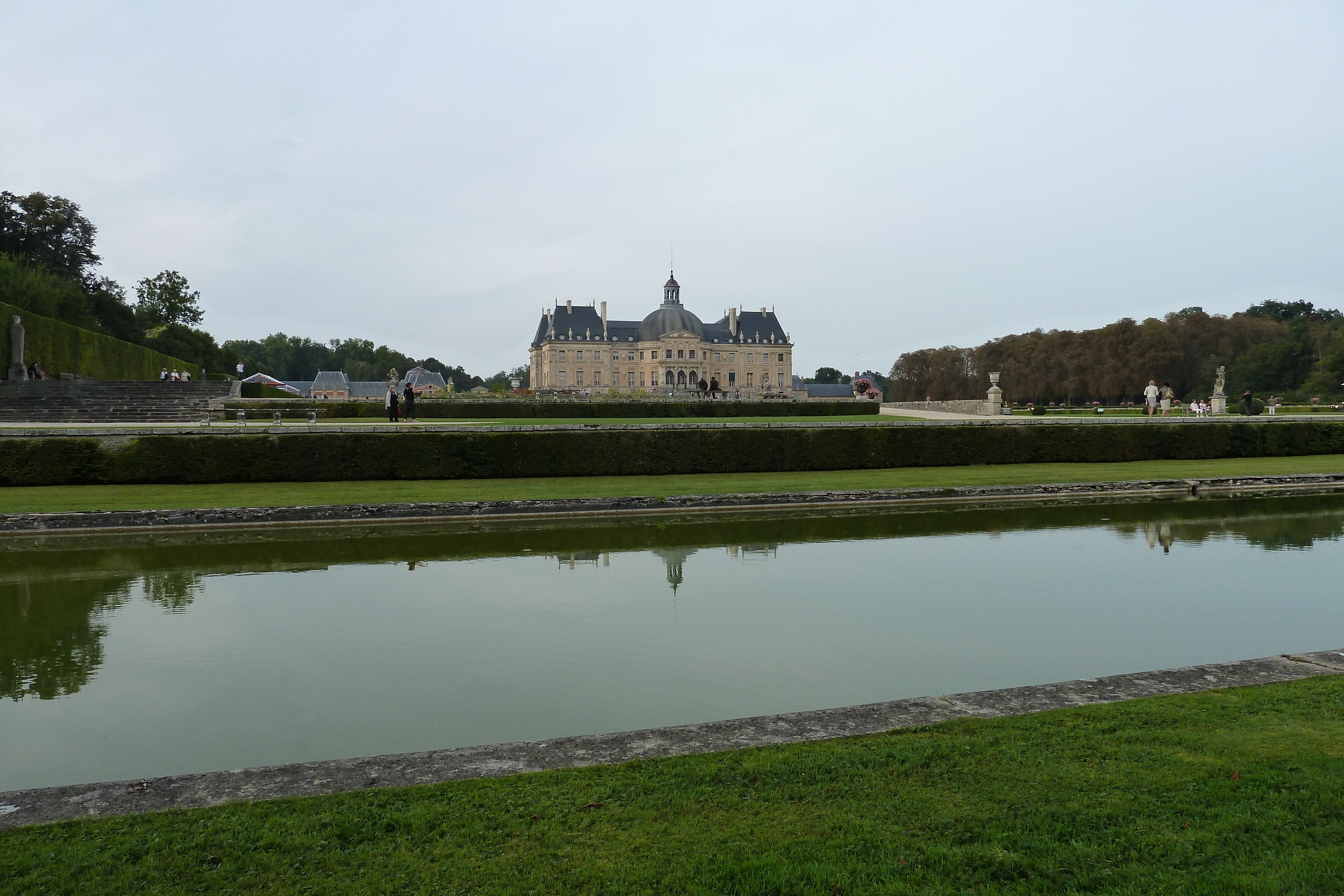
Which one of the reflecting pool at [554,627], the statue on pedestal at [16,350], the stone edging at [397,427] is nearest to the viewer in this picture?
the reflecting pool at [554,627]

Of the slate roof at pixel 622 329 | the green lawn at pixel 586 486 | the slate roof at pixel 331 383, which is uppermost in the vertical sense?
the slate roof at pixel 622 329

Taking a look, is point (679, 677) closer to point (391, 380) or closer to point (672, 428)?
point (672, 428)

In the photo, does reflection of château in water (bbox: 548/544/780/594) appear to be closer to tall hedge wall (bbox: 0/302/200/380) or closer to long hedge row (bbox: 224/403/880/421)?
long hedge row (bbox: 224/403/880/421)

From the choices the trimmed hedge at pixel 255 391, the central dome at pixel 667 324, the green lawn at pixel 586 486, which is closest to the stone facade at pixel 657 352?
the central dome at pixel 667 324

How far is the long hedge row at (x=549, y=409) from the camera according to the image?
30859 mm

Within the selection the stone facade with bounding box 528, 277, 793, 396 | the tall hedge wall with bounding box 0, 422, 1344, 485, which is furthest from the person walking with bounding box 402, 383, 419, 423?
the stone facade with bounding box 528, 277, 793, 396

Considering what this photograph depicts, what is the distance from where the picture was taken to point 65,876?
308cm

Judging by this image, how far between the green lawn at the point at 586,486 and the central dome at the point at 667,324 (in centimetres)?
7664

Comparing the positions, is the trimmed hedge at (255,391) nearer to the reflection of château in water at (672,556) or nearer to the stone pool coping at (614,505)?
the stone pool coping at (614,505)

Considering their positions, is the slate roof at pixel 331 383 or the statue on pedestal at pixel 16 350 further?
the slate roof at pixel 331 383

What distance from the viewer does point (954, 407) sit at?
1794 inches

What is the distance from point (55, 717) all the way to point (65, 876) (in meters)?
2.83

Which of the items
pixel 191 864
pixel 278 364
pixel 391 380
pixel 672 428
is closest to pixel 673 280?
pixel 278 364

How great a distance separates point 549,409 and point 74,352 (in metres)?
18.3
